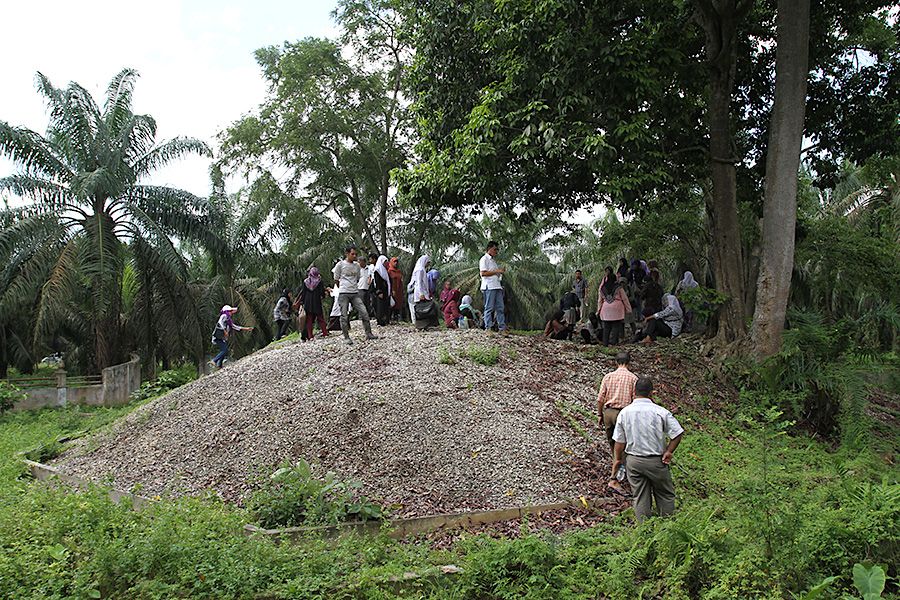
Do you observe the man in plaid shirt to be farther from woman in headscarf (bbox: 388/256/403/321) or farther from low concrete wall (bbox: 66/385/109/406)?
low concrete wall (bbox: 66/385/109/406)

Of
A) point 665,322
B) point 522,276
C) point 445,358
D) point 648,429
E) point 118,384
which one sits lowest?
point 118,384

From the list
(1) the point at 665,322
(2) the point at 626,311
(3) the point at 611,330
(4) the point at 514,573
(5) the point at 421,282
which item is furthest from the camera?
(1) the point at 665,322

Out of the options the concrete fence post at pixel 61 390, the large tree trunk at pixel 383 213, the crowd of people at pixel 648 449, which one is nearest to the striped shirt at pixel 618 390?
the crowd of people at pixel 648 449

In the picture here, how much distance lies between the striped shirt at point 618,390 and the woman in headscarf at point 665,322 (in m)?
6.72

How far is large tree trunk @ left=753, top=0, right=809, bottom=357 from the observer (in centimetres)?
1197

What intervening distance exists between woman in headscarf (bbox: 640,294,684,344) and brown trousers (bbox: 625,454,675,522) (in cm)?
803

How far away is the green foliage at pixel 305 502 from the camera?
7352 mm

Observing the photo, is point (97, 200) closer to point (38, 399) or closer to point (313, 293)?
point (38, 399)

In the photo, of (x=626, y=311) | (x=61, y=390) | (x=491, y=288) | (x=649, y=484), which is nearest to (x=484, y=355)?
(x=491, y=288)

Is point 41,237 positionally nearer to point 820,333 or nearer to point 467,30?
point 467,30

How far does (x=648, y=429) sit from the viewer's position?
22.0 feet

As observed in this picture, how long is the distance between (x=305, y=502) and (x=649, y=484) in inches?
140

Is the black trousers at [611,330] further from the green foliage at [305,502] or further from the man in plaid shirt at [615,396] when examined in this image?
the green foliage at [305,502]

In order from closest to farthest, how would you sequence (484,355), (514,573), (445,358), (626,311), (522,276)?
(514,573)
(445,358)
(484,355)
(626,311)
(522,276)
